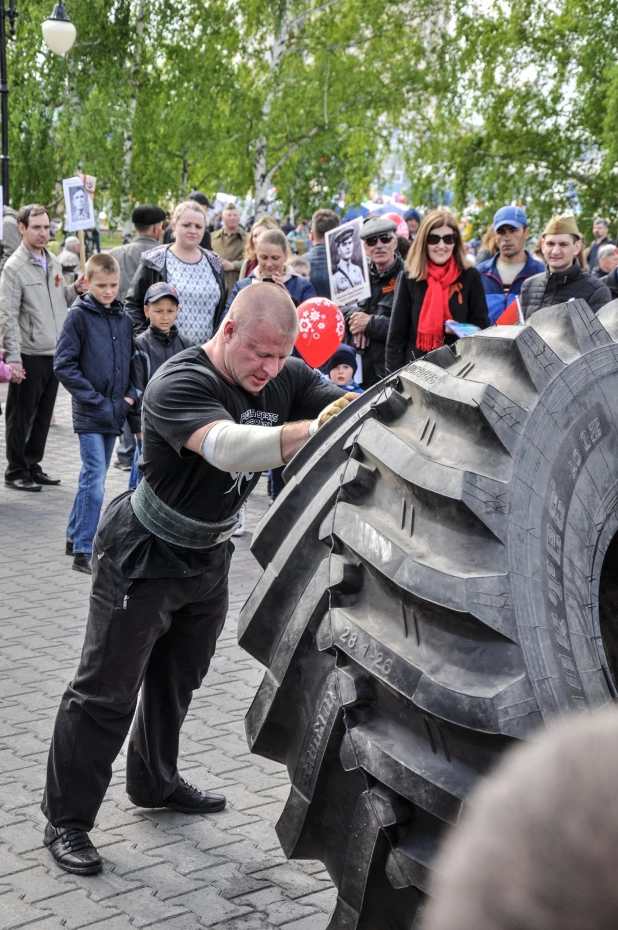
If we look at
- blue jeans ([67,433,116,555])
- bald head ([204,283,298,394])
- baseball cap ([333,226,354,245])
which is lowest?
blue jeans ([67,433,116,555])

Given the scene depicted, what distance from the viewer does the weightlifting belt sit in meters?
3.41

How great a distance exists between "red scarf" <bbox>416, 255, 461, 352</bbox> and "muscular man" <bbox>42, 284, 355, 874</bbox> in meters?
2.85

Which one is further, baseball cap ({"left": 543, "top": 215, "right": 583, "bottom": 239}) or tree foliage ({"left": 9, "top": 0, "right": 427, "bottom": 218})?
tree foliage ({"left": 9, "top": 0, "right": 427, "bottom": 218})

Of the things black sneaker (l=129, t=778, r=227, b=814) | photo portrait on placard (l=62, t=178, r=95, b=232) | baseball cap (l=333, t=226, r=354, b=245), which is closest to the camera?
black sneaker (l=129, t=778, r=227, b=814)

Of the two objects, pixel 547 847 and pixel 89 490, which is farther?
pixel 89 490

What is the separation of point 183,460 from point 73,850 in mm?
1283

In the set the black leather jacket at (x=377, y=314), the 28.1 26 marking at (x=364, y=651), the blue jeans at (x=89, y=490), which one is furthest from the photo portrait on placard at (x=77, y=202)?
the 28.1 26 marking at (x=364, y=651)

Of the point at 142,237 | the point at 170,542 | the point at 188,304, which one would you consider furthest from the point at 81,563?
Result: the point at 142,237

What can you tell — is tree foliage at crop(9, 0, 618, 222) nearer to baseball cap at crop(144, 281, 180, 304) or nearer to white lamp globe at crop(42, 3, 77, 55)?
white lamp globe at crop(42, 3, 77, 55)

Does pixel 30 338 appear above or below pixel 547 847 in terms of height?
below

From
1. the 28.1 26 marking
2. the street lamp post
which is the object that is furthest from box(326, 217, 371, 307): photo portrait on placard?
the street lamp post

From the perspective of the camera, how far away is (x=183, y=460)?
11.1ft

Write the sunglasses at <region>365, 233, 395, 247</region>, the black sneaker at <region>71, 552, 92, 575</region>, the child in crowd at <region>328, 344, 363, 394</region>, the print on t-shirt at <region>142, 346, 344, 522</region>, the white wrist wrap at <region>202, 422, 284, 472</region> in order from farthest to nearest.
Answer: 1. the sunglasses at <region>365, 233, 395, 247</region>
2. the child in crowd at <region>328, 344, 363, 394</region>
3. the black sneaker at <region>71, 552, 92, 575</region>
4. the print on t-shirt at <region>142, 346, 344, 522</region>
5. the white wrist wrap at <region>202, 422, 284, 472</region>

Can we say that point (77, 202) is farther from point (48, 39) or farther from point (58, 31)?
point (48, 39)
